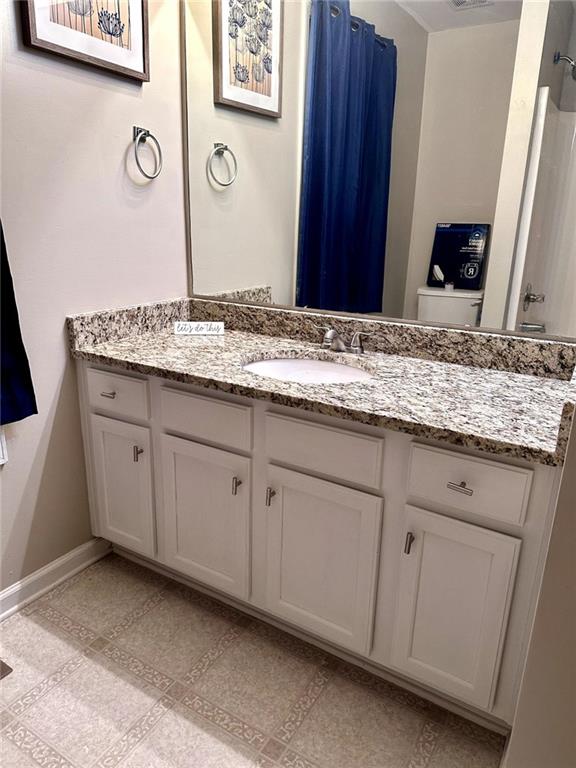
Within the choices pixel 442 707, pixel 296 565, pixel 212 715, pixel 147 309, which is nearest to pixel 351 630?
pixel 296 565

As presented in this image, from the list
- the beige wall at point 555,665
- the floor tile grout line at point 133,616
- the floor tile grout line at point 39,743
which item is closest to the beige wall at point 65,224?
the floor tile grout line at point 133,616

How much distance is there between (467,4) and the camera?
144 centimetres

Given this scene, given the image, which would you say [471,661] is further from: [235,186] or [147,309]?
[235,186]

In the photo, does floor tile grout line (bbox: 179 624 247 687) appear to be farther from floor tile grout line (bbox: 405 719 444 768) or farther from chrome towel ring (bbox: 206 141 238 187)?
chrome towel ring (bbox: 206 141 238 187)

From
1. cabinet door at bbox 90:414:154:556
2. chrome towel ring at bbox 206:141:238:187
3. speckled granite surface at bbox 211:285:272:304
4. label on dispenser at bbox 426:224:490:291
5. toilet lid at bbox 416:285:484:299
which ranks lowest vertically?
cabinet door at bbox 90:414:154:556

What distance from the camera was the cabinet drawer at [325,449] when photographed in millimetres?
1272

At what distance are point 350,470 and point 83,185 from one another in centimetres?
120

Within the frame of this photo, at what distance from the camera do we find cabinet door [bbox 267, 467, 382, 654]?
134 cm

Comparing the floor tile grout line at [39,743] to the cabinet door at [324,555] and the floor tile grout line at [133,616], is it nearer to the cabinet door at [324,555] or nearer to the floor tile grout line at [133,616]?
the floor tile grout line at [133,616]

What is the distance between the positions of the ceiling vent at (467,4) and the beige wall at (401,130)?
92mm

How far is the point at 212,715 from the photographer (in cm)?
139

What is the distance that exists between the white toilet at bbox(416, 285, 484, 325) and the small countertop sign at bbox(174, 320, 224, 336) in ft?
2.40

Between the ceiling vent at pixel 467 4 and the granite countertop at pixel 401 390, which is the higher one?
the ceiling vent at pixel 467 4

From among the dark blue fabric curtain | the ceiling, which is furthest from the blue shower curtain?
the dark blue fabric curtain
